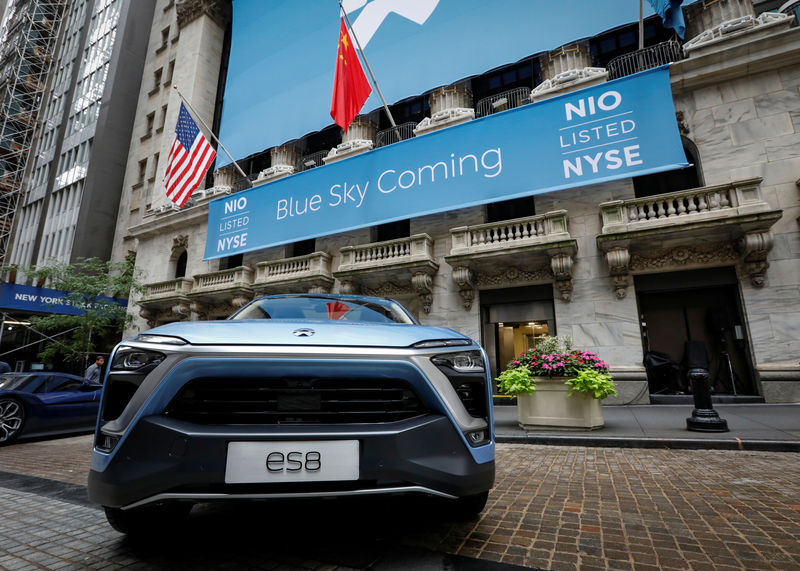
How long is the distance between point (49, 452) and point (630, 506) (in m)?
7.62

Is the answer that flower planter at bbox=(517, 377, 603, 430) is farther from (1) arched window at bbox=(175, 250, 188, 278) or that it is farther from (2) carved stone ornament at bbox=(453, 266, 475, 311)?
(1) arched window at bbox=(175, 250, 188, 278)

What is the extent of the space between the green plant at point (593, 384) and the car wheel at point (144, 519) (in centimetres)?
563

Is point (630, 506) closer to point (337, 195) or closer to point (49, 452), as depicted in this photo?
point (49, 452)

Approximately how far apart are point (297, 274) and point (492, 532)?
1414cm

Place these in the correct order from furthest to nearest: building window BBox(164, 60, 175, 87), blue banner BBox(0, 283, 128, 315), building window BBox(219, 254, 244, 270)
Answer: building window BBox(164, 60, 175, 87) < building window BBox(219, 254, 244, 270) < blue banner BBox(0, 283, 128, 315)

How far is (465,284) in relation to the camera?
12102 mm

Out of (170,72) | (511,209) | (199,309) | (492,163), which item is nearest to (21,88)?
(170,72)

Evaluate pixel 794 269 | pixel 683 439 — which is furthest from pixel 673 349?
pixel 683 439

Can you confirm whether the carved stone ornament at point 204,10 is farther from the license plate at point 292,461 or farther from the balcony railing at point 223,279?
the license plate at point 292,461

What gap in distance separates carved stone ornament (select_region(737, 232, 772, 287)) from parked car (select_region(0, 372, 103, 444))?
15.3 m

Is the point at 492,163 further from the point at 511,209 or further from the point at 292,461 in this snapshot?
the point at 292,461

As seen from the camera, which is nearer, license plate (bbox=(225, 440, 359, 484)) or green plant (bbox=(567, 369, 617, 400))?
license plate (bbox=(225, 440, 359, 484))

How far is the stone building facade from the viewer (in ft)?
29.9

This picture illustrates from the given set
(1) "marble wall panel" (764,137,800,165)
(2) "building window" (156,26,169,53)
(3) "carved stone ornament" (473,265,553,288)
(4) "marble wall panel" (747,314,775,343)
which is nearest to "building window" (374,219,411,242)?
(3) "carved stone ornament" (473,265,553,288)
